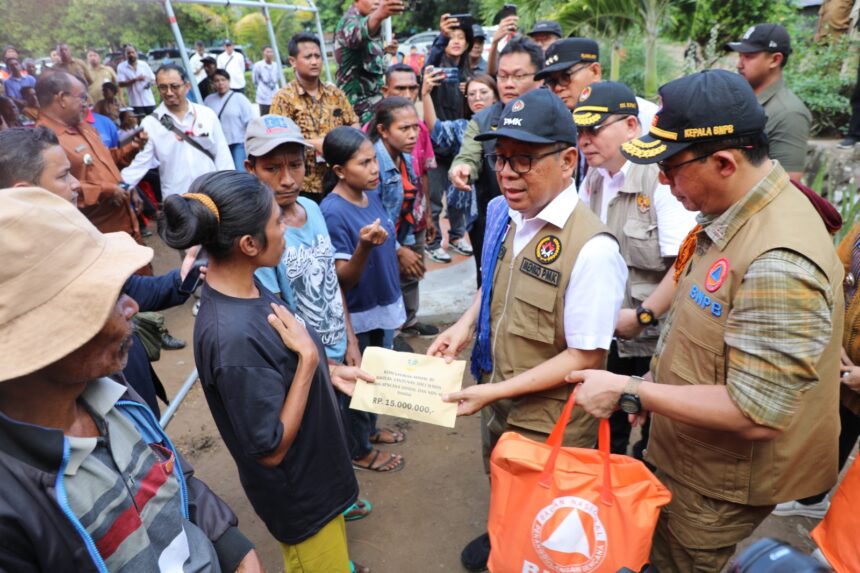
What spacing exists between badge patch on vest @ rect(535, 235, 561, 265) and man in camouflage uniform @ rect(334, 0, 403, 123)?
11.2 ft

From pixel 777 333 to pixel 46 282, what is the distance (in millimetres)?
1830

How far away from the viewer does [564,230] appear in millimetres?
2004

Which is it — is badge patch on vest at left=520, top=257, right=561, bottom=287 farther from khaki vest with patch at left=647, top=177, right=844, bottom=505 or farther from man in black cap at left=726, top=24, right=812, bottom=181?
man in black cap at left=726, top=24, right=812, bottom=181

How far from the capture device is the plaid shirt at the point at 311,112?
4.57 m

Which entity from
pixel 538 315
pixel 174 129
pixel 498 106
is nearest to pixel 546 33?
pixel 498 106

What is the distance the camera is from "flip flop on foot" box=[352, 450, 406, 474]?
139 inches

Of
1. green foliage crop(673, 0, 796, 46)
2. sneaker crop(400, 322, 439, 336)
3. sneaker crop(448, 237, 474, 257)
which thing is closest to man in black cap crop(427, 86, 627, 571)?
sneaker crop(400, 322, 439, 336)

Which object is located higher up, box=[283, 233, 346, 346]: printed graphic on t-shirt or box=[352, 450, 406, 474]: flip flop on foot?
box=[283, 233, 346, 346]: printed graphic on t-shirt

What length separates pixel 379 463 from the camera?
3.55 metres

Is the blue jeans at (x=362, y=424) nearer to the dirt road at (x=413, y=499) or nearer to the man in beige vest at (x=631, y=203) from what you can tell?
the dirt road at (x=413, y=499)

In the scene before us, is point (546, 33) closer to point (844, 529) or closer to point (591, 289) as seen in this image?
point (591, 289)

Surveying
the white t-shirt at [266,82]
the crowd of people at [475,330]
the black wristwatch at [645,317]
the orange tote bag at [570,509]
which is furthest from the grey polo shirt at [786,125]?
the white t-shirt at [266,82]

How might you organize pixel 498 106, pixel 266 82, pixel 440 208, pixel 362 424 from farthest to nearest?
1. pixel 266 82
2. pixel 440 208
3. pixel 498 106
4. pixel 362 424

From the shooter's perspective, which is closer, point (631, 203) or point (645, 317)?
point (645, 317)
